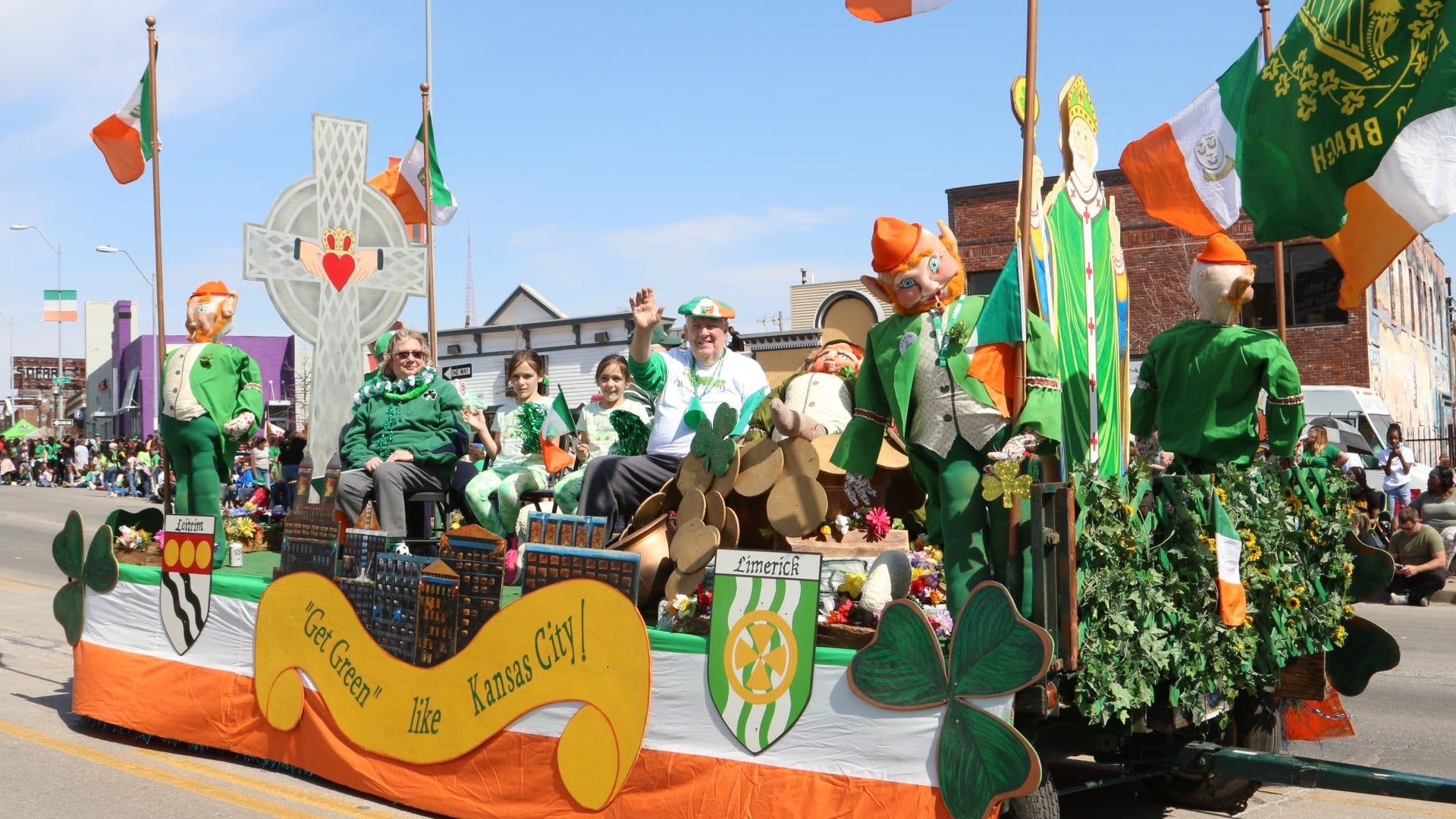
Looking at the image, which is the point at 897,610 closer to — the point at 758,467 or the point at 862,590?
the point at 862,590

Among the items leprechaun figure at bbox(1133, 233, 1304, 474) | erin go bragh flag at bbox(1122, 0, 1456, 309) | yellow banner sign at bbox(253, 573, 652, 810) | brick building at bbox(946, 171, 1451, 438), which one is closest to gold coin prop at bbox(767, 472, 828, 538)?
yellow banner sign at bbox(253, 573, 652, 810)

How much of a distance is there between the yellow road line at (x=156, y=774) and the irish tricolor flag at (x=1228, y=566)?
11.4ft

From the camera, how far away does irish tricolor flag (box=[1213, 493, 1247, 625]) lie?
4.29 m

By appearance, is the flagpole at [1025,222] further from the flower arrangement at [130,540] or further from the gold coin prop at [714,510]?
the flower arrangement at [130,540]

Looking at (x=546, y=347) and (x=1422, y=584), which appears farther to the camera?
(x=546, y=347)

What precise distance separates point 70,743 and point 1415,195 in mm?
6375

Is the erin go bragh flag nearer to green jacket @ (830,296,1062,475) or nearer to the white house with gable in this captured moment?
green jacket @ (830,296,1062,475)

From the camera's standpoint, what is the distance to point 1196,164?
256 inches

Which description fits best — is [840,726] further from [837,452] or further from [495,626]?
[495,626]

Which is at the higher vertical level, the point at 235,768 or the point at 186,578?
the point at 186,578

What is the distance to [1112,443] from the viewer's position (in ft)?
19.6

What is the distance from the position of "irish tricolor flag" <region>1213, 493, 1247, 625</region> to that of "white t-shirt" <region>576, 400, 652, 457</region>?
3.46 meters

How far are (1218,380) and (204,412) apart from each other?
5.41 metres

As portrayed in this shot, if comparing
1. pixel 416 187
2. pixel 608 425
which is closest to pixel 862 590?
pixel 608 425
